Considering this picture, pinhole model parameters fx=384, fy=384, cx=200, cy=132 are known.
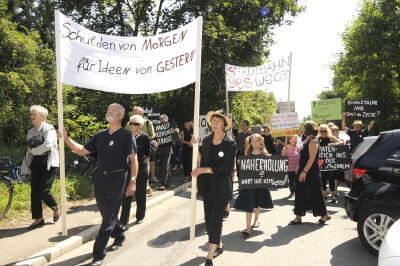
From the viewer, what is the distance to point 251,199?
6.24 metres

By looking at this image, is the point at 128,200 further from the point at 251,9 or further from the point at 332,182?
the point at 251,9

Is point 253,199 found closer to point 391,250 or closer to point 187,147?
point 391,250

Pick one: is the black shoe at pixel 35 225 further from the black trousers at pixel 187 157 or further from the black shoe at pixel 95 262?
the black trousers at pixel 187 157

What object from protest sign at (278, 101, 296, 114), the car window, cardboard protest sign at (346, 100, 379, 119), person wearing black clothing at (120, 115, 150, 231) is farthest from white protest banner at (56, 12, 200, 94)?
cardboard protest sign at (346, 100, 379, 119)

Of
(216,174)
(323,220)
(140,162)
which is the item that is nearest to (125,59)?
(140,162)

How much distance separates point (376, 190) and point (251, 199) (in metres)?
1.91

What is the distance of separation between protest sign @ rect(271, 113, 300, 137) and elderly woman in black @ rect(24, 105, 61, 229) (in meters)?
6.19

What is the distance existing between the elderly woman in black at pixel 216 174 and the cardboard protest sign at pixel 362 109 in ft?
33.3

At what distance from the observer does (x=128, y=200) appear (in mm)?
6156

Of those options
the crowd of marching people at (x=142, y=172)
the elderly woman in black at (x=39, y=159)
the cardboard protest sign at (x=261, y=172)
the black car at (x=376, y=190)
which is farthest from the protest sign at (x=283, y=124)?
the elderly woman in black at (x=39, y=159)

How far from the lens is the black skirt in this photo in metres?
6.23

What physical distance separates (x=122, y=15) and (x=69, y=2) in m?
2.48

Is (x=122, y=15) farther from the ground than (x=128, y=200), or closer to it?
farther from the ground

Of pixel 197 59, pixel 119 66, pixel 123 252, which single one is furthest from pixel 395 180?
pixel 119 66
